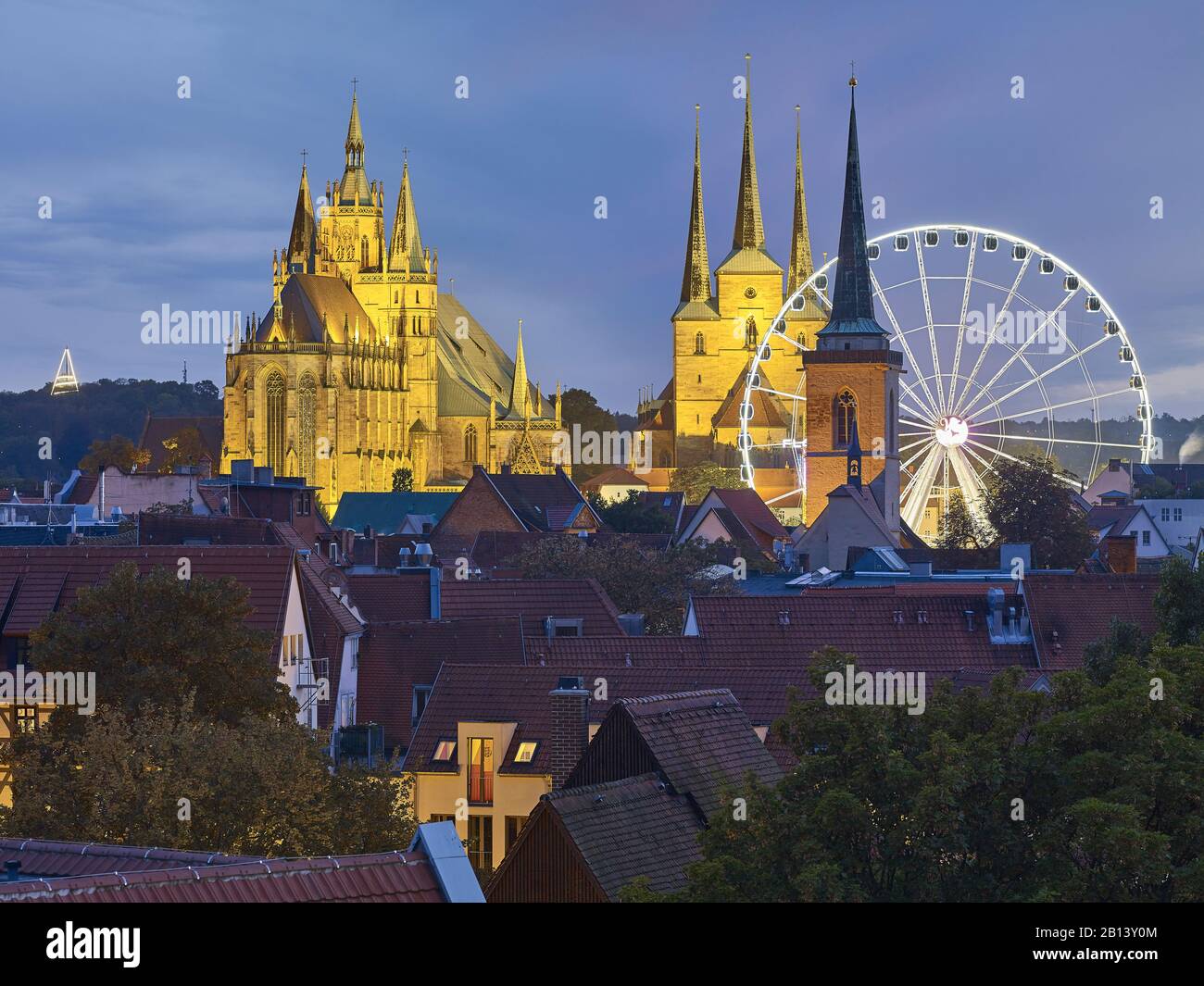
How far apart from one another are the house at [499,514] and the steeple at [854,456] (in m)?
13.9

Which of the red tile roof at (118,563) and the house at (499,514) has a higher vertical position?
the house at (499,514)

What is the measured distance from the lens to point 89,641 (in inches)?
1281

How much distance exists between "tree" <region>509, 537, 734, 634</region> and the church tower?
52792 mm

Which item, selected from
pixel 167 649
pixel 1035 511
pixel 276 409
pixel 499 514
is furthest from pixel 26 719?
pixel 276 409

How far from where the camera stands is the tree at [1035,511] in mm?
97062

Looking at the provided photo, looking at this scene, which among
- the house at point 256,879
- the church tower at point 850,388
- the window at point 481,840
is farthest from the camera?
the church tower at point 850,388

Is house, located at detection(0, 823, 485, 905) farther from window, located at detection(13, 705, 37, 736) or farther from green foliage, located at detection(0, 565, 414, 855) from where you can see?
window, located at detection(13, 705, 37, 736)

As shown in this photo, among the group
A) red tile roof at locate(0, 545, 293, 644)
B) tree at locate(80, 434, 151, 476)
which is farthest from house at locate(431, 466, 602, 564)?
red tile roof at locate(0, 545, 293, 644)

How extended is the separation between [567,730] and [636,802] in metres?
5.73

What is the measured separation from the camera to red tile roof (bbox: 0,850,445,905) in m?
14.9

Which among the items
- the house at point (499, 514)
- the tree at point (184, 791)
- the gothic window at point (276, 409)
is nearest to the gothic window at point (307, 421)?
the gothic window at point (276, 409)

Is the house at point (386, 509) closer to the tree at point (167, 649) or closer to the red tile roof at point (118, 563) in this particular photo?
the red tile roof at point (118, 563)
